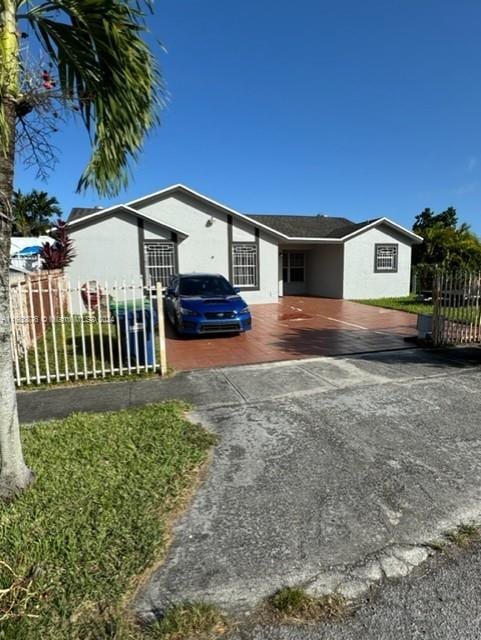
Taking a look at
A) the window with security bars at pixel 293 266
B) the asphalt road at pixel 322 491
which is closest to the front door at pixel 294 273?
the window with security bars at pixel 293 266

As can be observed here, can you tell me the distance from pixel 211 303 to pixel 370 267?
11.9 meters

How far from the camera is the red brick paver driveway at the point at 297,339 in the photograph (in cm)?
802

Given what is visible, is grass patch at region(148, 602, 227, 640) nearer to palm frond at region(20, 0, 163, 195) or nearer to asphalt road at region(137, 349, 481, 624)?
asphalt road at region(137, 349, 481, 624)

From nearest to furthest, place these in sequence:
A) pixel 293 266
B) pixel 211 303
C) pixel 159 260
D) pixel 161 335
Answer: pixel 161 335, pixel 211 303, pixel 159 260, pixel 293 266

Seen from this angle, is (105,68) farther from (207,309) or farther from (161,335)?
(207,309)

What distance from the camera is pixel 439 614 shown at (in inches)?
82.7

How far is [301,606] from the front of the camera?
217 cm

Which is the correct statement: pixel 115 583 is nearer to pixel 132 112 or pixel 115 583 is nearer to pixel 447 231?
pixel 132 112

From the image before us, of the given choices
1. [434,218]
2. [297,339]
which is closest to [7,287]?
[297,339]

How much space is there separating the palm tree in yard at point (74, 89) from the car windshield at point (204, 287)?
695 centimetres

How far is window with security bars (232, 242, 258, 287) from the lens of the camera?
17.0 metres

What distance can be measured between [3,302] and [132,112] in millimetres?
1916

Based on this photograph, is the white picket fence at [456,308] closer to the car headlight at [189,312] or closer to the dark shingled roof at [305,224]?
the car headlight at [189,312]

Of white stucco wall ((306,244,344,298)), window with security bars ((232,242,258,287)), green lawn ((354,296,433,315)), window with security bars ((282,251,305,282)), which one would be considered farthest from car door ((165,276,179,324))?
window with security bars ((282,251,305,282))
